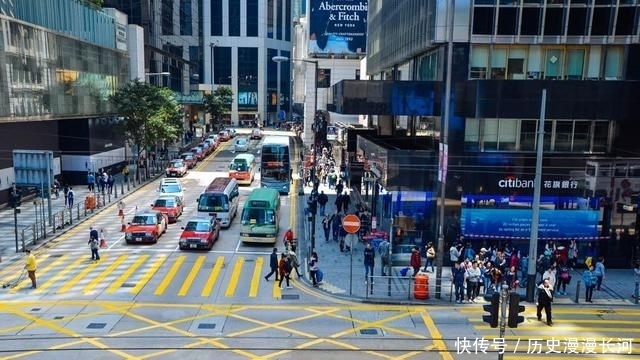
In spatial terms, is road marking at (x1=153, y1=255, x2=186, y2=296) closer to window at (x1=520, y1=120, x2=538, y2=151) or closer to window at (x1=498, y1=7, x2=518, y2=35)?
window at (x1=520, y1=120, x2=538, y2=151)

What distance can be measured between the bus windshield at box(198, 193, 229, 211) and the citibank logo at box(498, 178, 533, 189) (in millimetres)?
14792

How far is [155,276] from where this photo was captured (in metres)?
23.0

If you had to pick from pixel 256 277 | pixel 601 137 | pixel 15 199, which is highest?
pixel 601 137

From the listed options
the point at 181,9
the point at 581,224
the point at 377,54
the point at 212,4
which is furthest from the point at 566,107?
the point at 212,4

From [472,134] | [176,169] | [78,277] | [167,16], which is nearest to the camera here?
[78,277]

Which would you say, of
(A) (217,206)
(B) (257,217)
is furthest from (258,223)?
(A) (217,206)

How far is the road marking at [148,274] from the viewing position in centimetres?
2125

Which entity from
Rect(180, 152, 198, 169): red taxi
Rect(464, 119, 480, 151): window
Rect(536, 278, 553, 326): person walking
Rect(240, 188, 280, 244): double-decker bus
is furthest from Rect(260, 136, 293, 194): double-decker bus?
Rect(536, 278, 553, 326): person walking

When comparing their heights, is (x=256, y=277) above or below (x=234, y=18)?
below

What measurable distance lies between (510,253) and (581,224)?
4.30 meters

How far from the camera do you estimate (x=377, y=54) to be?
147ft

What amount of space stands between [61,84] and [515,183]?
3145 cm

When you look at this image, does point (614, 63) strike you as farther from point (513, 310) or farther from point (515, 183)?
point (513, 310)

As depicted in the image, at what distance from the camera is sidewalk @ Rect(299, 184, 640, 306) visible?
20.7 meters
